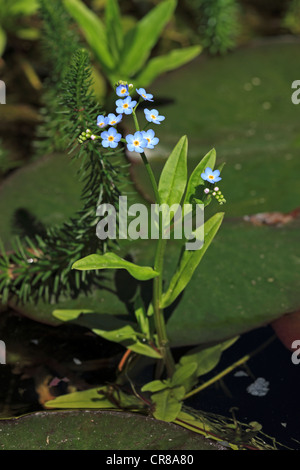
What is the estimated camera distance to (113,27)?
2.68m

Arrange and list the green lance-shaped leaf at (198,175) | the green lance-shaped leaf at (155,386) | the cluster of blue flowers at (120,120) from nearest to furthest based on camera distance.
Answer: the cluster of blue flowers at (120,120) → the green lance-shaped leaf at (198,175) → the green lance-shaped leaf at (155,386)

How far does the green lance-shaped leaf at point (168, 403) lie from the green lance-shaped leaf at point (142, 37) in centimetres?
162

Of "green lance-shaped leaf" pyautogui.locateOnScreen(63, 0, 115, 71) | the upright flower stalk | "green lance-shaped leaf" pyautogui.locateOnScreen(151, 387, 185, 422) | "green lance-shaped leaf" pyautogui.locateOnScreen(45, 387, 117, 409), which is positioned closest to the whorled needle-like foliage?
the upright flower stalk

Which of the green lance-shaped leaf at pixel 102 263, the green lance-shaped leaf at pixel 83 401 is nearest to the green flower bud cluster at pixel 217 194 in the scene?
the green lance-shaped leaf at pixel 102 263

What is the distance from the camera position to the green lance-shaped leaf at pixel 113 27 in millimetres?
2664

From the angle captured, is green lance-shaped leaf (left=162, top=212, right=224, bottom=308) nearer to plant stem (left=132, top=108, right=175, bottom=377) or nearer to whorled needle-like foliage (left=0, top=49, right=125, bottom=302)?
plant stem (left=132, top=108, right=175, bottom=377)

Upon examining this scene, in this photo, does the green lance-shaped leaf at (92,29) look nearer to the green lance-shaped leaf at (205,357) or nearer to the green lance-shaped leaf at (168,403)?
the green lance-shaped leaf at (205,357)

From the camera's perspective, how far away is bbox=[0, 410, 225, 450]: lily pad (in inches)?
65.6

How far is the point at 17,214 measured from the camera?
7.88 feet

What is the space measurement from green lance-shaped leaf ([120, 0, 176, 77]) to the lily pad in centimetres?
172

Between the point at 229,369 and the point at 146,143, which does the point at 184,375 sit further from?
the point at 146,143
